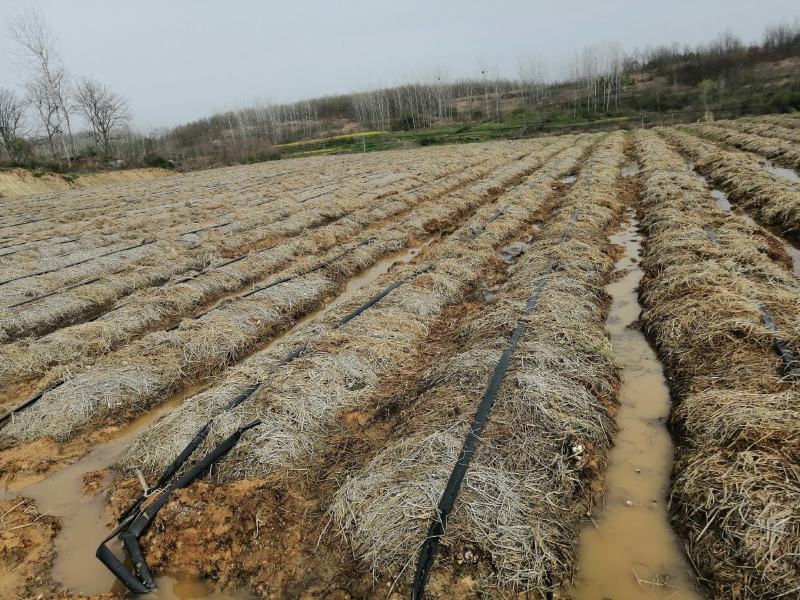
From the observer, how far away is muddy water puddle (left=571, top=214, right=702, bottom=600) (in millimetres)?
3014

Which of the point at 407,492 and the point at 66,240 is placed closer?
the point at 407,492

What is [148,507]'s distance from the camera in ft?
12.2

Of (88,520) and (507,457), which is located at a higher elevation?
(507,457)

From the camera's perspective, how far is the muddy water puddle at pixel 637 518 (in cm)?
301

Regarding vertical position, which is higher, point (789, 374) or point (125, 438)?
point (789, 374)

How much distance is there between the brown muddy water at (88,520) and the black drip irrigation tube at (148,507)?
0.41ft

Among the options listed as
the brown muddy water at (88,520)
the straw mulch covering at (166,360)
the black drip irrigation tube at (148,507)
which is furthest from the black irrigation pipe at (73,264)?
the black drip irrigation tube at (148,507)

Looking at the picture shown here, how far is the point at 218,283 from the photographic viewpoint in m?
9.26

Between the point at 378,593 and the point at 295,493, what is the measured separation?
1249mm

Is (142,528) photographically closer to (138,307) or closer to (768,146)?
(138,307)

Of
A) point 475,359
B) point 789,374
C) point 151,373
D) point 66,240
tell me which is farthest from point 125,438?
point 66,240

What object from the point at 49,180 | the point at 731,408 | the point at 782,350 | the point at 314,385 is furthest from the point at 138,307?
the point at 49,180

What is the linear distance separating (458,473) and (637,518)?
4.66 ft

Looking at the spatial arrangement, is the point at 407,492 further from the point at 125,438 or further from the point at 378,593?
the point at 125,438
